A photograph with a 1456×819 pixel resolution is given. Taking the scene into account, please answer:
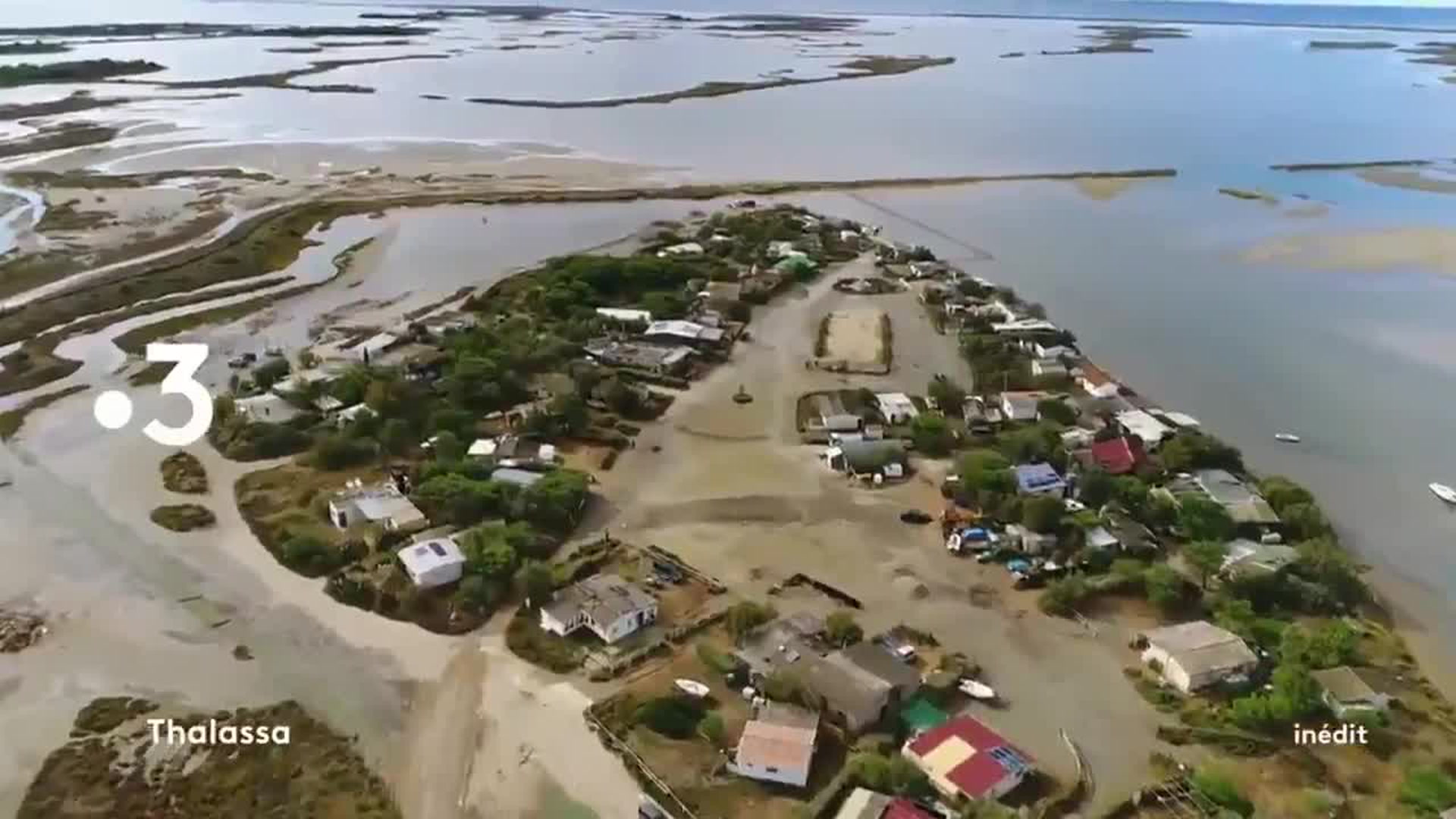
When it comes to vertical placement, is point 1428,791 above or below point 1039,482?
below

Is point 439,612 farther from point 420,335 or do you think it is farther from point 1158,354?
point 1158,354

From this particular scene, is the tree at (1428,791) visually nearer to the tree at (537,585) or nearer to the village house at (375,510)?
the tree at (537,585)

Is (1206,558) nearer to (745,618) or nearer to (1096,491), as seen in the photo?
(1096,491)

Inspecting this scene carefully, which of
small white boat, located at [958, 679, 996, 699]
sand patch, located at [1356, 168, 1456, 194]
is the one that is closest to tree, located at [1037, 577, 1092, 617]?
small white boat, located at [958, 679, 996, 699]

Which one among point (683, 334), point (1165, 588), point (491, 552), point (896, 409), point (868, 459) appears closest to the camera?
point (1165, 588)

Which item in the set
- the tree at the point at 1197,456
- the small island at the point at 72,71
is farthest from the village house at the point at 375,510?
the small island at the point at 72,71

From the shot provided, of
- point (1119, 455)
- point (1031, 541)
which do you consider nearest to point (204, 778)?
point (1031, 541)
